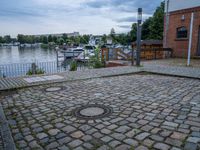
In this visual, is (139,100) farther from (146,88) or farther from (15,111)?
(15,111)

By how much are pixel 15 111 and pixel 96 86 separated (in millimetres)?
2831

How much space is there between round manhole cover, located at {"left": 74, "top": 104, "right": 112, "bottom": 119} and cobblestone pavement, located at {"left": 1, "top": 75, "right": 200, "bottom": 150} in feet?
0.45

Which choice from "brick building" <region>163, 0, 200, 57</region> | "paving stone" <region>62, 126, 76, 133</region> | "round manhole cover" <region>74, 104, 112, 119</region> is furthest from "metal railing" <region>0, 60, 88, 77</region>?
"brick building" <region>163, 0, 200, 57</region>

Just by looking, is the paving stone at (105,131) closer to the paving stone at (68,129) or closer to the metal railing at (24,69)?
the paving stone at (68,129)

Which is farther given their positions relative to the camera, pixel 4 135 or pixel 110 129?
pixel 110 129

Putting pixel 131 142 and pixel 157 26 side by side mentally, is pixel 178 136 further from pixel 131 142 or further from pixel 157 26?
pixel 157 26

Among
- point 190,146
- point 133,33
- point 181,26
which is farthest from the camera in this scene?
point 133,33

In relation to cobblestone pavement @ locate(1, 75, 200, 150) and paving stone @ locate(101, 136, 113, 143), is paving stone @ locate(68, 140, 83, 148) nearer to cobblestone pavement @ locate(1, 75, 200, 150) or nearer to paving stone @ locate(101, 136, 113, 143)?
cobblestone pavement @ locate(1, 75, 200, 150)

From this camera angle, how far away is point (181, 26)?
51.1ft

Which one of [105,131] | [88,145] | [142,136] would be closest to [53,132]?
[88,145]

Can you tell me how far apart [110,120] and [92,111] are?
59 centimetres

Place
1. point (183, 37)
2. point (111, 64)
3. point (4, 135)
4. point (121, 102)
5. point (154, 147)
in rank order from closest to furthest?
point (154, 147)
point (4, 135)
point (121, 102)
point (111, 64)
point (183, 37)

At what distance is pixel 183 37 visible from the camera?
51.0 feet

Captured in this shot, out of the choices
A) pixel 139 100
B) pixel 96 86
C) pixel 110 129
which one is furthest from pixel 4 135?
A: pixel 96 86
